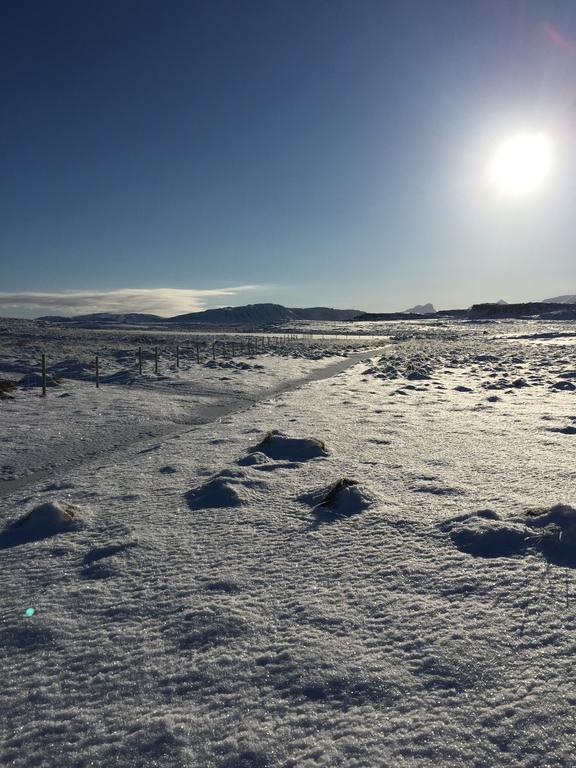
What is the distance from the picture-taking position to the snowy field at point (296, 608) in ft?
7.38

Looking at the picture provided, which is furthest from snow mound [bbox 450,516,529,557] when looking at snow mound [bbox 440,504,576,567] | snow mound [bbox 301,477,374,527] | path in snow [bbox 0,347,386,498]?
path in snow [bbox 0,347,386,498]

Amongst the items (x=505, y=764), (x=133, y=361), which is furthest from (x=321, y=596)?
(x=133, y=361)

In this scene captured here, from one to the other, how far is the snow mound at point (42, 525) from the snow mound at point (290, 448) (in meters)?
3.01

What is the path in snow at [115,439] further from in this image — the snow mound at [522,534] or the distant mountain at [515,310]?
the distant mountain at [515,310]

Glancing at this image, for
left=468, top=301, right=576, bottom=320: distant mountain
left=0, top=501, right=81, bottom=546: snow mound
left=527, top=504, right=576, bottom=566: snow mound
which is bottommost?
left=0, top=501, right=81, bottom=546: snow mound

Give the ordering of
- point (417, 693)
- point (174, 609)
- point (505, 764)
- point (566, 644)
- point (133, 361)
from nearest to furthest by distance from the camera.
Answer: point (505, 764)
point (417, 693)
point (566, 644)
point (174, 609)
point (133, 361)

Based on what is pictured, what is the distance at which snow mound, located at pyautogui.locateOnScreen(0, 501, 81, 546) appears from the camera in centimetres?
466

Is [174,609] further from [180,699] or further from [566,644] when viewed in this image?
[566,644]

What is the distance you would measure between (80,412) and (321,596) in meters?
10.1

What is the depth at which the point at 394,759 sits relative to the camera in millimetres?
2098

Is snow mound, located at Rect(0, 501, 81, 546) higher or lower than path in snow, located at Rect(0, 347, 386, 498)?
higher

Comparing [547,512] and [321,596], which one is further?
[547,512]

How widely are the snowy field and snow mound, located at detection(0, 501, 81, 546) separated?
2 cm

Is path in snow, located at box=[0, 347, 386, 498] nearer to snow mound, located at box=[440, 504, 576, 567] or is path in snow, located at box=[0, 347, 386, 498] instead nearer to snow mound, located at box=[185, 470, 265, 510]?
snow mound, located at box=[185, 470, 265, 510]
